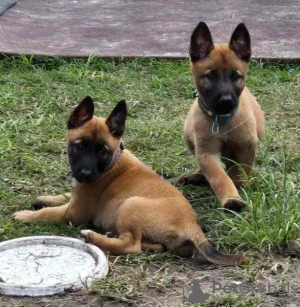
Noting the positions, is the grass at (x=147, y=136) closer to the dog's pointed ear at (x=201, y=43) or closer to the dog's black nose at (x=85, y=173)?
the dog's black nose at (x=85, y=173)

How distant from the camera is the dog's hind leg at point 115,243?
541 cm

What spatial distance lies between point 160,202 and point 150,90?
365 centimetres

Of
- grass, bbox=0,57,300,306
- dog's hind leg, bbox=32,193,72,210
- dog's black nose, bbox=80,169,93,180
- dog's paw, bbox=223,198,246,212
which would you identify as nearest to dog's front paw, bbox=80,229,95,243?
grass, bbox=0,57,300,306

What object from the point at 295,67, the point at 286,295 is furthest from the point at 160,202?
the point at 295,67

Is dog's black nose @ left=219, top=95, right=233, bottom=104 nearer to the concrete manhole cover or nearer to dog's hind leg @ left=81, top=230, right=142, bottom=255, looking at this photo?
dog's hind leg @ left=81, top=230, right=142, bottom=255

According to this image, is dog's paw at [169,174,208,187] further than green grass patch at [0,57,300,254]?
Yes

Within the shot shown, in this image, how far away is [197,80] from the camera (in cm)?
642

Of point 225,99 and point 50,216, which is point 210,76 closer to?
point 225,99

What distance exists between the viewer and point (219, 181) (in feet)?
20.4

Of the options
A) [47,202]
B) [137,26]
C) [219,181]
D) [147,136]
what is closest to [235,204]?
[219,181]

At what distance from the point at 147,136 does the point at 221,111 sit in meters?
1.63

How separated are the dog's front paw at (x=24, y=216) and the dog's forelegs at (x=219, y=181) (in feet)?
4.36

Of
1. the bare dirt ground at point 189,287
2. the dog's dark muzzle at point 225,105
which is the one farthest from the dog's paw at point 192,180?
the bare dirt ground at point 189,287

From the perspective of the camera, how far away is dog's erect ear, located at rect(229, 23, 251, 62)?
21.0 feet
